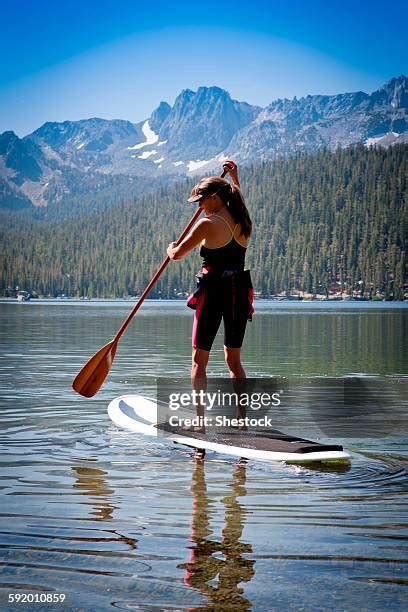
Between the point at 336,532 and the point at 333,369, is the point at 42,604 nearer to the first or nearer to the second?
the point at 336,532

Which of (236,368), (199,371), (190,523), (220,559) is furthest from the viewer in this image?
(236,368)

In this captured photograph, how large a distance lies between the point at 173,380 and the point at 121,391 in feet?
7.81

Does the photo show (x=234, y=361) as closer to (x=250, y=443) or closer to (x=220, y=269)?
(x=250, y=443)

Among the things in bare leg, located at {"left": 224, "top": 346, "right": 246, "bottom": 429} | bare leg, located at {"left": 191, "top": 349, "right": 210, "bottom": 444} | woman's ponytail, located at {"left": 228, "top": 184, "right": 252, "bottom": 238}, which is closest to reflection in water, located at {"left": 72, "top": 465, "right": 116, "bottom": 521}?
bare leg, located at {"left": 191, "top": 349, "right": 210, "bottom": 444}

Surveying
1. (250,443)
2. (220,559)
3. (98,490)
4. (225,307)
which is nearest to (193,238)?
(225,307)

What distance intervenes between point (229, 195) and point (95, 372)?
3.07 m

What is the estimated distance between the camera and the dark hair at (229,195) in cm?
888

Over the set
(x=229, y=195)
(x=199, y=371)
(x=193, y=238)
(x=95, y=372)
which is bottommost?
(x=95, y=372)

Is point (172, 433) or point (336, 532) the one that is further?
point (172, 433)

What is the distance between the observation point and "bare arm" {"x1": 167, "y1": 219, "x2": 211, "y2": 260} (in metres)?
8.74

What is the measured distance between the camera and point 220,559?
5.10 metres

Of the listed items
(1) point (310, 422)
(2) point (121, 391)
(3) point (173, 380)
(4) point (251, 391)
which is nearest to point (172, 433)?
(4) point (251, 391)

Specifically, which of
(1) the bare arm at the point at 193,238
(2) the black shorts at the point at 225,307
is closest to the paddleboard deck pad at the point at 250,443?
(2) the black shorts at the point at 225,307

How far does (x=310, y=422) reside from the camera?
12117 millimetres
